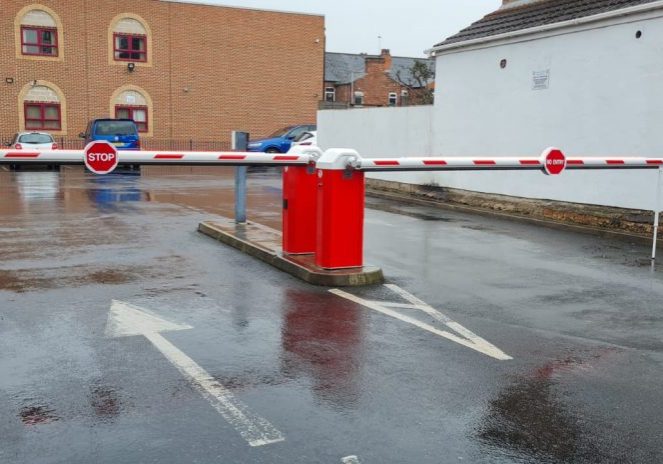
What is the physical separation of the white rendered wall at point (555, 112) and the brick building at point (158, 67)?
75.4 ft

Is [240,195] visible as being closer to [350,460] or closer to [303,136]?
[350,460]

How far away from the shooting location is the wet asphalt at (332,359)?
12.7 feet

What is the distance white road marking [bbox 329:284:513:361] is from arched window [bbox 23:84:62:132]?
33.3 metres

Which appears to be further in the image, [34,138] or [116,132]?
[34,138]

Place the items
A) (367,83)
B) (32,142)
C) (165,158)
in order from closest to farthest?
(165,158) < (32,142) < (367,83)

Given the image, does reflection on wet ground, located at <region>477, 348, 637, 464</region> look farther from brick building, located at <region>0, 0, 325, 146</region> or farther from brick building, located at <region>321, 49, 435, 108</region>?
brick building, located at <region>321, 49, 435, 108</region>

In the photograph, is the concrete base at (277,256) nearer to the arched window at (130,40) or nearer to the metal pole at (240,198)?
the metal pole at (240,198)

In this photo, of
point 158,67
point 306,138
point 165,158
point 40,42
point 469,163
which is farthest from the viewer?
point 158,67

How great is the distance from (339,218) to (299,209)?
1.03m

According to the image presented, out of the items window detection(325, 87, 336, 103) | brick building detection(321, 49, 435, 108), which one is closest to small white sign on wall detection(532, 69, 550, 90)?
brick building detection(321, 49, 435, 108)

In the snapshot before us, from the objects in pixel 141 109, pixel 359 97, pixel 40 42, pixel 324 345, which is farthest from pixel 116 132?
pixel 359 97

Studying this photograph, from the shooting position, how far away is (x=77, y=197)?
1688 centimetres

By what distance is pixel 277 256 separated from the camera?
8.71 metres

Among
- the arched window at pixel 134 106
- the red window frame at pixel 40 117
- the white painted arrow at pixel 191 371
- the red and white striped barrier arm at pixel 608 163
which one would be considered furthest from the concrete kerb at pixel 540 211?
the red window frame at pixel 40 117
